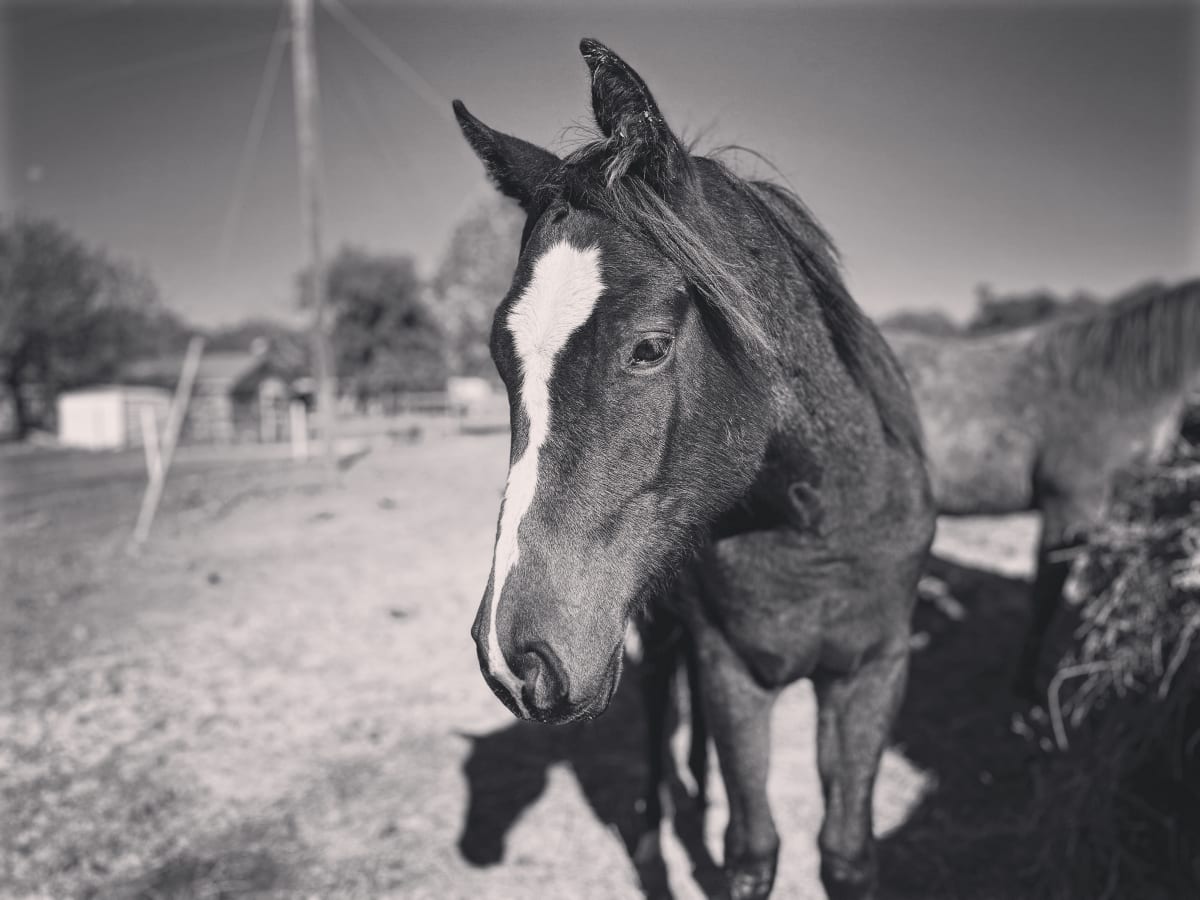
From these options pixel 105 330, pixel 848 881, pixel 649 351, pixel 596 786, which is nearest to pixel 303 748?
pixel 596 786

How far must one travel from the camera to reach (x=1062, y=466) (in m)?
4.56

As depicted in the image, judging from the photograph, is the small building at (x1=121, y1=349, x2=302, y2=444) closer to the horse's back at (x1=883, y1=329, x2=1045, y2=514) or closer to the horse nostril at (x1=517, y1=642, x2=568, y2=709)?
the horse's back at (x1=883, y1=329, x2=1045, y2=514)

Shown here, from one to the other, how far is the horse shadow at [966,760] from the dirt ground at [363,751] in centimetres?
2

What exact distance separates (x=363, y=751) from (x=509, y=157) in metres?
3.83

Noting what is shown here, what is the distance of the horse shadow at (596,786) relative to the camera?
3.34 metres

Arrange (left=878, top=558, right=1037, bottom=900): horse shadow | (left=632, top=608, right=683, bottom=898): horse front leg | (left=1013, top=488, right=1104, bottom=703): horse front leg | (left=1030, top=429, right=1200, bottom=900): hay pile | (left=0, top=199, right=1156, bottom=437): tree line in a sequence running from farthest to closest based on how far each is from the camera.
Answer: (left=0, top=199, right=1156, bottom=437): tree line, (left=1013, top=488, right=1104, bottom=703): horse front leg, (left=632, top=608, right=683, bottom=898): horse front leg, (left=878, top=558, right=1037, bottom=900): horse shadow, (left=1030, top=429, right=1200, bottom=900): hay pile

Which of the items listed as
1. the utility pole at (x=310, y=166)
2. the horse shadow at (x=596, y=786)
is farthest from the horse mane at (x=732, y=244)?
the utility pole at (x=310, y=166)

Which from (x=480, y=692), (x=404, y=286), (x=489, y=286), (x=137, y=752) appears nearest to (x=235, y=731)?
(x=137, y=752)

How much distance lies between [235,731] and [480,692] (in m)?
1.58

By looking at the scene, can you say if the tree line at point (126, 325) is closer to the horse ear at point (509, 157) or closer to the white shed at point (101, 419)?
the white shed at point (101, 419)

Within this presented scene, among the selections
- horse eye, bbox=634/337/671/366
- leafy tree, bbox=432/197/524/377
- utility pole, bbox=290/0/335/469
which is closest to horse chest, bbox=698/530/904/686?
horse eye, bbox=634/337/671/366

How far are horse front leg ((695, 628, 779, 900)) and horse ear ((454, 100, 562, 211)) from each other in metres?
1.46

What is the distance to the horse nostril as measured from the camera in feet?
4.37

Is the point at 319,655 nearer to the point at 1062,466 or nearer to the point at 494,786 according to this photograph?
the point at 494,786
